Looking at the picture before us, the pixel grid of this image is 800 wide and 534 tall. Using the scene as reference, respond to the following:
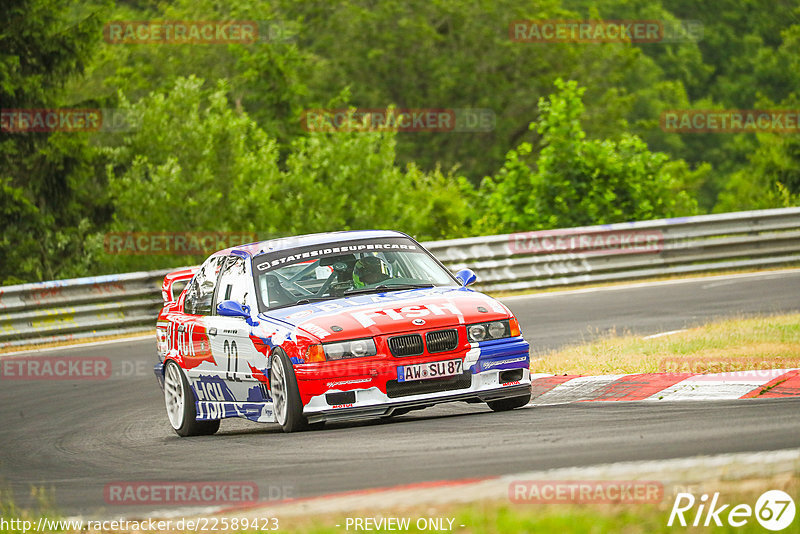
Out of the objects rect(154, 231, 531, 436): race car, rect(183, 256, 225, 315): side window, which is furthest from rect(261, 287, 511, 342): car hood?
rect(183, 256, 225, 315): side window

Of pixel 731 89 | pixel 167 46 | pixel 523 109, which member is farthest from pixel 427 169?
pixel 731 89

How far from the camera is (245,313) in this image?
9.55 m

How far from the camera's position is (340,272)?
997cm

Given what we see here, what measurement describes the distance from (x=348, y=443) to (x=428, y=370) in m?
0.99

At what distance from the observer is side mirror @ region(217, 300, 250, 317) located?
9582mm

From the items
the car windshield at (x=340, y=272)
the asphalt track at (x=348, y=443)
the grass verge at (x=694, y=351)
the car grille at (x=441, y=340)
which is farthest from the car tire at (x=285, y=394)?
the grass verge at (x=694, y=351)

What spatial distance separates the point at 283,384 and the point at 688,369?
344 cm

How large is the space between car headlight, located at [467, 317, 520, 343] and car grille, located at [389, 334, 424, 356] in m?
0.39

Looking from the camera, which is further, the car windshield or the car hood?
the car windshield

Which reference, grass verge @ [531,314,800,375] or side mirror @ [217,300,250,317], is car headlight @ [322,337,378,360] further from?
grass verge @ [531,314,800,375]

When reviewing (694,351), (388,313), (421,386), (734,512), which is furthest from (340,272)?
(734,512)

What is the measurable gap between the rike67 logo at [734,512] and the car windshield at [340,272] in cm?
489

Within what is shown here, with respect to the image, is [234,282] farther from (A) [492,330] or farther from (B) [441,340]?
(A) [492,330]

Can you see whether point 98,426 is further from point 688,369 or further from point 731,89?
point 731,89
